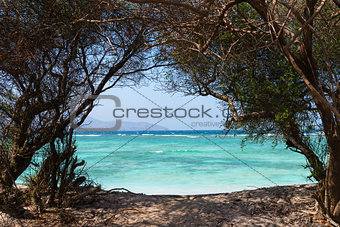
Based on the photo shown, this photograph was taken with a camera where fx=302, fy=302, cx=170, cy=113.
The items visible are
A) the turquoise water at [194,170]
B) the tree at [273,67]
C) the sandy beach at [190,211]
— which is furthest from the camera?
the turquoise water at [194,170]

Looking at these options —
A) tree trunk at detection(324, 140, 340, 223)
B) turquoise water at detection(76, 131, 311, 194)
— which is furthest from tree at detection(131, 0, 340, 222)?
turquoise water at detection(76, 131, 311, 194)

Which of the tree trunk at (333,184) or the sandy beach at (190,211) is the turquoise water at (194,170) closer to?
the sandy beach at (190,211)

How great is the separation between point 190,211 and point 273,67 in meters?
3.37

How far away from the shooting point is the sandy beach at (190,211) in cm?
536

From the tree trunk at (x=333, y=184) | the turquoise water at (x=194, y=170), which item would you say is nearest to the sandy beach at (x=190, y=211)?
the tree trunk at (x=333, y=184)

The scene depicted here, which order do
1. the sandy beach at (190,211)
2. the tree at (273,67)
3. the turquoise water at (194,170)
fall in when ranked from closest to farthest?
the tree at (273,67)
the sandy beach at (190,211)
the turquoise water at (194,170)

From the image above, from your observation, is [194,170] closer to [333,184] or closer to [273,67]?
[273,67]

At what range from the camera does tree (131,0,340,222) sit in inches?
178

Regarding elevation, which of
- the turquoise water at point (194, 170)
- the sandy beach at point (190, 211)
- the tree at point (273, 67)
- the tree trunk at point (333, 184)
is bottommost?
the turquoise water at point (194, 170)

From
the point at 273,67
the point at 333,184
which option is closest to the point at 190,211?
the point at 333,184

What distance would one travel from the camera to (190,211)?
5.76 m

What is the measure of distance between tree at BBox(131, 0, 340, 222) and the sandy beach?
26.0 inches

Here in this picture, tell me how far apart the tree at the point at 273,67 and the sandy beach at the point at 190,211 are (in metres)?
0.66

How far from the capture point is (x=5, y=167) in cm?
562
